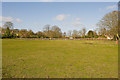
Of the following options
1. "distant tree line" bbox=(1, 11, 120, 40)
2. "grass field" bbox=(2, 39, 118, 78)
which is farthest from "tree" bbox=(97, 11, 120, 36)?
"grass field" bbox=(2, 39, 118, 78)

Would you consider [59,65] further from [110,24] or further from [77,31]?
[77,31]

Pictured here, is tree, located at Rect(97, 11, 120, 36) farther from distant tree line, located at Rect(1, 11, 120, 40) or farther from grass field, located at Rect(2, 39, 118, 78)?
grass field, located at Rect(2, 39, 118, 78)

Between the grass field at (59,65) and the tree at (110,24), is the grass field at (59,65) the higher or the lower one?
the lower one

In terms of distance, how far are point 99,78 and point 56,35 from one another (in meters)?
76.5

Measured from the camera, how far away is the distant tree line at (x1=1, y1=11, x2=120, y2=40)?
23.6 metres

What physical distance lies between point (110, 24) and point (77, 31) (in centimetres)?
6824

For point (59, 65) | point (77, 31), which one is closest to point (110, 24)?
point (59, 65)

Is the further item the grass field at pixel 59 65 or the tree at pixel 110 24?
the tree at pixel 110 24

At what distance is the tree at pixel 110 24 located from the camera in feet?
73.6

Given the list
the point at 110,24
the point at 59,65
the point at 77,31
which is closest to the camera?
the point at 59,65

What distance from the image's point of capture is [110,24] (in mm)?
24531

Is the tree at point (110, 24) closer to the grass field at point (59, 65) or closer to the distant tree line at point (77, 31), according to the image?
the distant tree line at point (77, 31)

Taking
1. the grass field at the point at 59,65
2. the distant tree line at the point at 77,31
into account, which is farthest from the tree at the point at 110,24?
the grass field at the point at 59,65

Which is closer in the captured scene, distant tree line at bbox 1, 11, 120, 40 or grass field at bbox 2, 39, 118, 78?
grass field at bbox 2, 39, 118, 78
